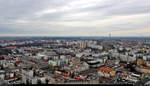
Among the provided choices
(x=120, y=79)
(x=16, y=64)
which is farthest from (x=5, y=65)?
(x=120, y=79)

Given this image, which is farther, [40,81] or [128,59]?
[128,59]

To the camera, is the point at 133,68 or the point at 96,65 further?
the point at 96,65

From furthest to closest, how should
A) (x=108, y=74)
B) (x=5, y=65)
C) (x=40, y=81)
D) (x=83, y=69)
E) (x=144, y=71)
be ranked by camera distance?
1. (x=5, y=65)
2. (x=83, y=69)
3. (x=144, y=71)
4. (x=108, y=74)
5. (x=40, y=81)

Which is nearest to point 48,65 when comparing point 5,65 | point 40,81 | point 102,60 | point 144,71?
point 5,65

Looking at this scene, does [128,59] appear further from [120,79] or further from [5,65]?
[5,65]

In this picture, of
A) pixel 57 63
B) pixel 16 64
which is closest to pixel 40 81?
pixel 57 63

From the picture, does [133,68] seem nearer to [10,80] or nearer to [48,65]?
[48,65]

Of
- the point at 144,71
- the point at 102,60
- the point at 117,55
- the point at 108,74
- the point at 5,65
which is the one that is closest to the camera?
the point at 108,74

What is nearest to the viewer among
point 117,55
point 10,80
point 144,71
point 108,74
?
point 10,80

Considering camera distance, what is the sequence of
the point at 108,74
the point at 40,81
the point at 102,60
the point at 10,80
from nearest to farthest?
the point at 40,81 → the point at 10,80 → the point at 108,74 → the point at 102,60
